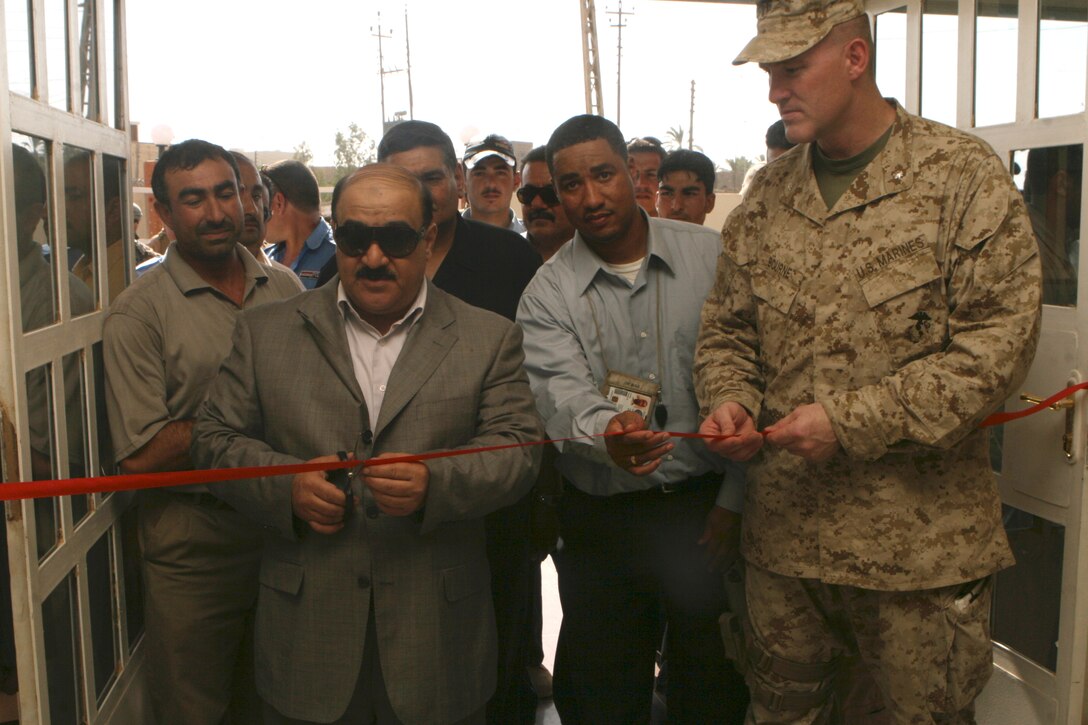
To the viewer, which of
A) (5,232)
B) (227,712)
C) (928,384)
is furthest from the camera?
(227,712)

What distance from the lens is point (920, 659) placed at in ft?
7.48

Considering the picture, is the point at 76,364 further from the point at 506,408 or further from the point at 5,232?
the point at 506,408

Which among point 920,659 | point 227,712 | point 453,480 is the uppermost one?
point 453,480

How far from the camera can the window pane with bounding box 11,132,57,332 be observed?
7.09 feet

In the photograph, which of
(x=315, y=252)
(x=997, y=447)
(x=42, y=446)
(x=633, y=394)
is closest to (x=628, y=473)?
(x=633, y=394)

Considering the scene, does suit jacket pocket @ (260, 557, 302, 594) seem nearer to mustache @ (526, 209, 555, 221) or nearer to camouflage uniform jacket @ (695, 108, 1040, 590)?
camouflage uniform jacket @ (695, 108, 1040, 590)

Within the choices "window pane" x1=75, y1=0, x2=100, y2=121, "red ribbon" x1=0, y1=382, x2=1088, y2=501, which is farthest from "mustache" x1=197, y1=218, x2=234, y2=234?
"red ribbon" x1=0, y1=382, x2=1088, y2=501

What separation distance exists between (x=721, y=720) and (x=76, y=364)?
82.9 inches

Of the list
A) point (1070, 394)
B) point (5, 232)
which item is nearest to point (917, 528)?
point (1070, 394)

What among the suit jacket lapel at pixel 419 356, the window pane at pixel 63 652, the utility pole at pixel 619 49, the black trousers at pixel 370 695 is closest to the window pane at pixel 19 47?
the suit jacket lapel at pixel 419 356

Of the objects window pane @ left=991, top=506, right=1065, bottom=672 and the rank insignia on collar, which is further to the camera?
window pane @ left=991, top=506, right=1065, bottom=672

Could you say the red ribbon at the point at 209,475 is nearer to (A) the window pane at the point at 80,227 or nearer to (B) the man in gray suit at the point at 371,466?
(B) the man in gray suit at the point at 371,466

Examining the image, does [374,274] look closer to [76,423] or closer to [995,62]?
[76,423]

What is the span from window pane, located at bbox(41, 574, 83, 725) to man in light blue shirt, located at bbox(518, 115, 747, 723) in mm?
1315
